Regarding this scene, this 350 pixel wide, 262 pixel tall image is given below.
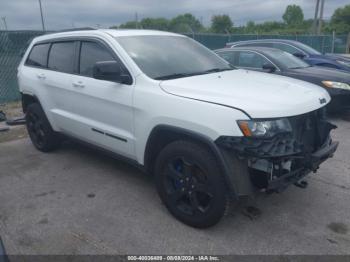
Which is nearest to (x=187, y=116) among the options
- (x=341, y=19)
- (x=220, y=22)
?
(x=341, y=19)

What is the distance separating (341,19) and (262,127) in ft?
176

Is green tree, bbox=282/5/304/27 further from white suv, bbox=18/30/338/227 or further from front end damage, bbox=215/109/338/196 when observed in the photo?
front end damage, bbox=215/109/338/196

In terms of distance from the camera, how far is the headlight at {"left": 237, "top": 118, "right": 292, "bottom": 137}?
8.79 feet

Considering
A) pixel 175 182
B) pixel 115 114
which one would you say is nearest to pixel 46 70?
pixel 115 114

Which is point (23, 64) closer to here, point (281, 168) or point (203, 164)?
point (203, 164)

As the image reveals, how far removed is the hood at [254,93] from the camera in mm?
2771

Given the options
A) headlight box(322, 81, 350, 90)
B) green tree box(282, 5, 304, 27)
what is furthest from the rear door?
green tree box(282, 5, 304, 27)

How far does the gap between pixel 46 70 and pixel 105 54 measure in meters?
1.38

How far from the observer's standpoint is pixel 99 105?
3.85 m

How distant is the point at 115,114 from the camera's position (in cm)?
367

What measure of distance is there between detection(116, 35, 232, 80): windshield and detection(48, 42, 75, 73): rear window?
94 centimetres

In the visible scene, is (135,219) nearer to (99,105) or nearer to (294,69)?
(99,105)

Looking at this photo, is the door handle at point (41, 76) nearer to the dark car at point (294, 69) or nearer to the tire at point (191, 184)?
the tire at point (191, 184)

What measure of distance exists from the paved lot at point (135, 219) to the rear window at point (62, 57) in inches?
55.1
